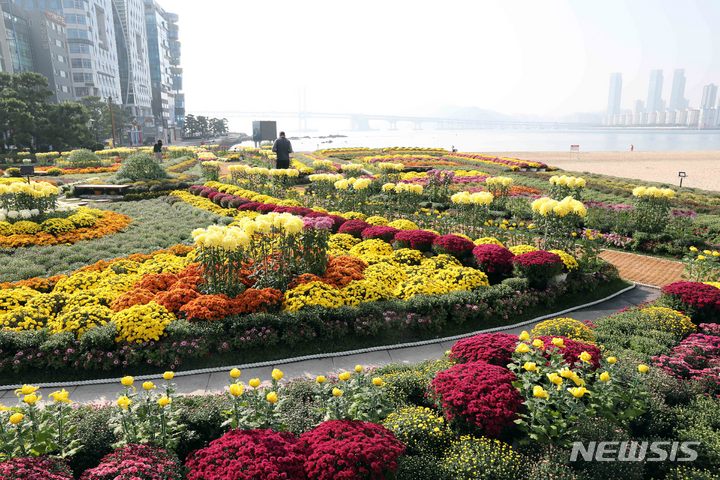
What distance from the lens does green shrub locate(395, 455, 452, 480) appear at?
4.27 metres

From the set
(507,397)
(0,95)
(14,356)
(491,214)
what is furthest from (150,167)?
(0,95)

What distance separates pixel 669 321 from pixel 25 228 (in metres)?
15.9

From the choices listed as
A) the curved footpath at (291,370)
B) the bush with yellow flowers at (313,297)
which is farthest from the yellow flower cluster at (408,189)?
the curved footpath at (291,370)

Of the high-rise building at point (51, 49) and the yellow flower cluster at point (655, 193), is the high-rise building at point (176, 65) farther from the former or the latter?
the yellow flower cluster at point (655, 193)

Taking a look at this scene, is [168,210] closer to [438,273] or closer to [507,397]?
[438,273]

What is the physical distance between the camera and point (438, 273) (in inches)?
376

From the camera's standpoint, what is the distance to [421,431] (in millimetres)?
4762

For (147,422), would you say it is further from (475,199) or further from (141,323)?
(475,199)

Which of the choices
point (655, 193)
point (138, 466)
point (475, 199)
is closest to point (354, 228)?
point (475, 199)

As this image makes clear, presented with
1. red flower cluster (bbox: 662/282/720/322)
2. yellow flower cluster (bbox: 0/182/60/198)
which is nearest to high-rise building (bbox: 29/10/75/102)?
yellow flower cluster (bbox: 0/182/60/198)

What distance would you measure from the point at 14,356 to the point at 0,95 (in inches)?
1980

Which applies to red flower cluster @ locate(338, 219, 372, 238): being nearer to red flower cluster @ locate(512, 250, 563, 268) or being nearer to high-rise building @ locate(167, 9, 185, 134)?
red flower cluster @ locate(512, 250, 563, 268)

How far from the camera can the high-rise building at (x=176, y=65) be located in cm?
16238

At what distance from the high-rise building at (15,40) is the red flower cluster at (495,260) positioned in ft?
289
